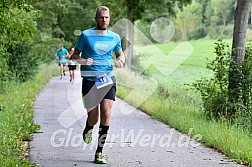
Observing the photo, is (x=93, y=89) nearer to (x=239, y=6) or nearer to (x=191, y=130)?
(x=191, y=130)

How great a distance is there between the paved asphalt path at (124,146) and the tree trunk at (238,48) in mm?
1611

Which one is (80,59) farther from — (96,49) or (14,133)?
(14,133)

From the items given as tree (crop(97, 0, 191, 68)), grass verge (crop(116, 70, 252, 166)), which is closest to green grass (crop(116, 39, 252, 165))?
grass verge (crop(116, 70, 252, 166))

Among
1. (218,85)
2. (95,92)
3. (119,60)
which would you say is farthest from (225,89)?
(95,92)

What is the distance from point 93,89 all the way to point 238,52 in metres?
4.79

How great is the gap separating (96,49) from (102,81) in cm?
47

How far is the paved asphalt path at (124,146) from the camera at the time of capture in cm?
725

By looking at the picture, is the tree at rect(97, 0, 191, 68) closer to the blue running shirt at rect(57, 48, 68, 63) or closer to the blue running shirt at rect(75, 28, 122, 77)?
the blue running shirt at rect(57, 48, 68, 63)

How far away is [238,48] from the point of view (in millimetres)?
10727

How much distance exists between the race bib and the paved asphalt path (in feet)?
3.81

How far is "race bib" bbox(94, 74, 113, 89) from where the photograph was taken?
6.98 m

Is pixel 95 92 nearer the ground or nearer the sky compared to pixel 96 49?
nearer the ground

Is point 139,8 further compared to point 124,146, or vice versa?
point 139,8

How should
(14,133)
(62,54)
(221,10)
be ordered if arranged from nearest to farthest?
1. (14,133)
2. (62,54)
3. (221,10)
